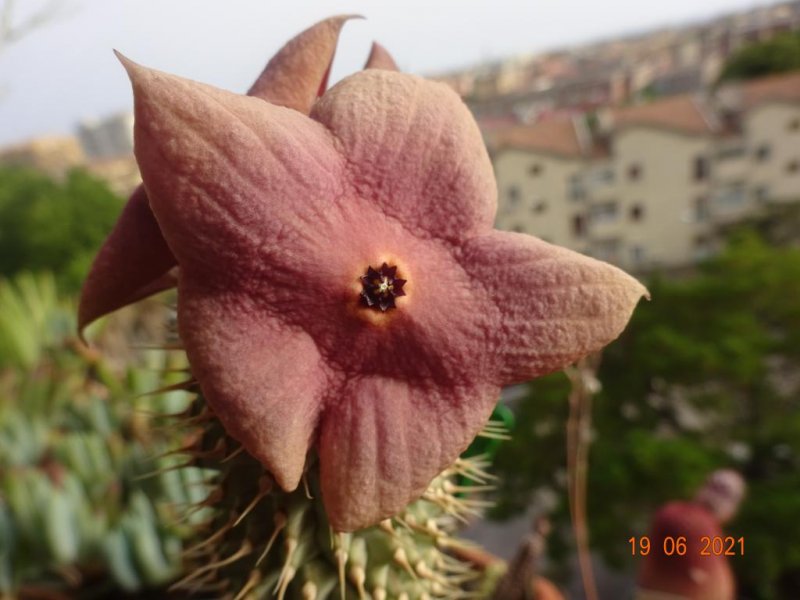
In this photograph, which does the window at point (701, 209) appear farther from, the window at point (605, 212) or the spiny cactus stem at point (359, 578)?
the spiny cactus stem at point (359, 578)

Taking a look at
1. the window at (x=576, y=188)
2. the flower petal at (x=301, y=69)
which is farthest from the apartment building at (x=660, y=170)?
the flower petal at (x=301, y=69)

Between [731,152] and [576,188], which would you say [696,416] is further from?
[731,152]

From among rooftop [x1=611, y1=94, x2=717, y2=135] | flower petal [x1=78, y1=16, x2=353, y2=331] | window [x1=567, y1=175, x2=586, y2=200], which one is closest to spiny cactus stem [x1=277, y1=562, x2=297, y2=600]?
flower petal [x1=78, y1=16, x2=353, y2=331]

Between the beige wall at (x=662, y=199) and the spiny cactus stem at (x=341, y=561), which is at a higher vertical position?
the spiny cactus stem at (x=341, y=561)

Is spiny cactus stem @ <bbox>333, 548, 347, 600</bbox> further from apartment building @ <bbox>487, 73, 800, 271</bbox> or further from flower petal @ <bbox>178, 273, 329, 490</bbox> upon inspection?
apartment building @ <bbox>487, 73, 800, 271</bbox>

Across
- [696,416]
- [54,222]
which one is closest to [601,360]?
[696,416]

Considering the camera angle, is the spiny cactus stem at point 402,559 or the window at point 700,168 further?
the window at point 700,168

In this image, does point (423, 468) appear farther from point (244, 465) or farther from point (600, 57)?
point (600, 57)
